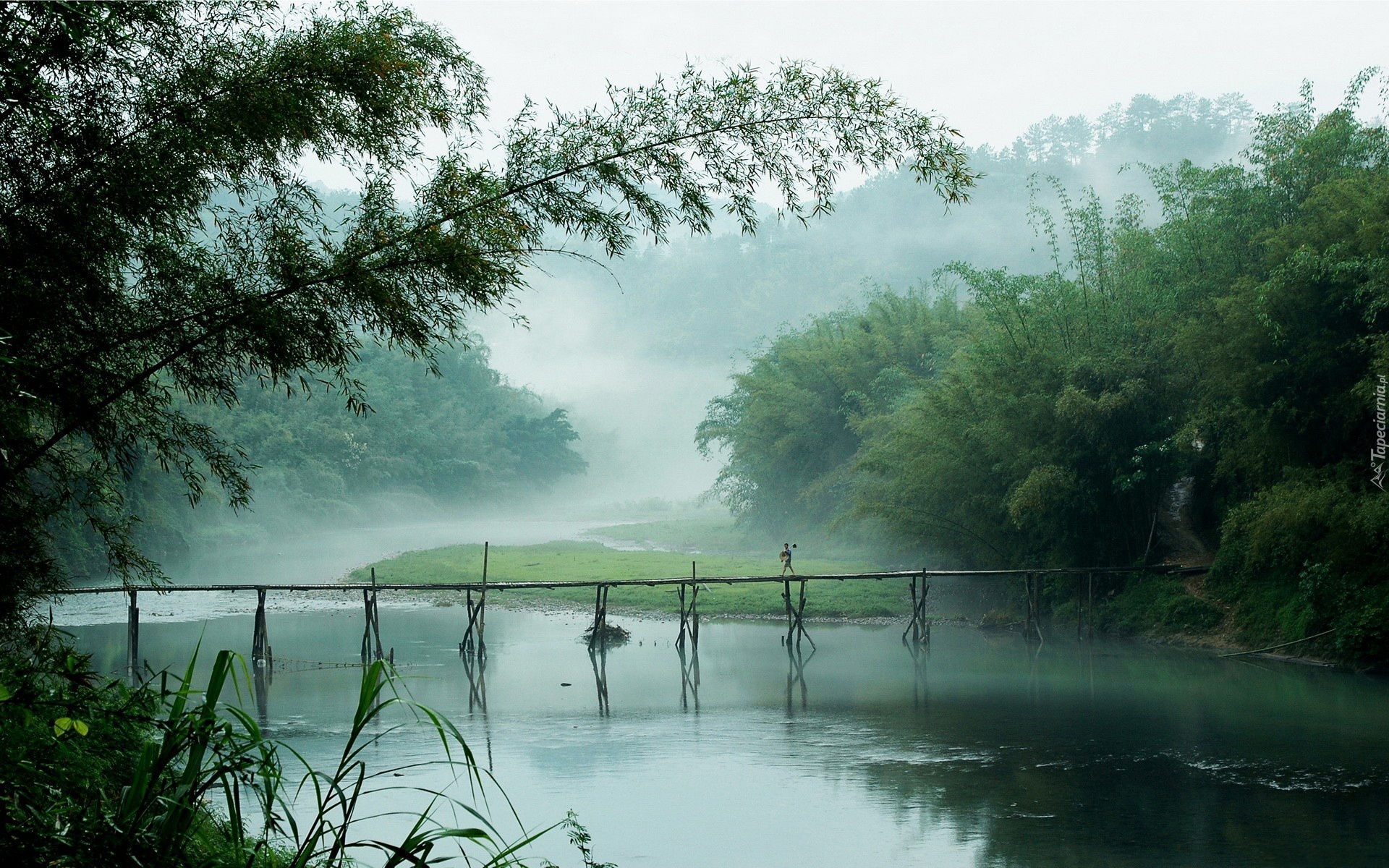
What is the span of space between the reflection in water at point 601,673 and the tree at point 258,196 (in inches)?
325

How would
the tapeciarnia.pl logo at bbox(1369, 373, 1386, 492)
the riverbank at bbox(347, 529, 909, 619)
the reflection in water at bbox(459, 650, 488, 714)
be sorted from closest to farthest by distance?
the tapeciarnia.pl logo at bbox(1369, 373, 1386, 492) < the reflection in water at bbox(459, 650, 488, 714) < the riverbank at bbox(347, 529, 909, 619)

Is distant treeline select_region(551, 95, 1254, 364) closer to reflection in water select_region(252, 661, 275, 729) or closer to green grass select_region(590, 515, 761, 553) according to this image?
green grass select_region(590, 515, 761, 553)

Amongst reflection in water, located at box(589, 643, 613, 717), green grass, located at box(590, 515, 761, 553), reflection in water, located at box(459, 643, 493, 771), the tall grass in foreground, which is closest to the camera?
the tall grass in foreground

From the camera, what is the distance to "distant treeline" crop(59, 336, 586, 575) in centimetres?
3344

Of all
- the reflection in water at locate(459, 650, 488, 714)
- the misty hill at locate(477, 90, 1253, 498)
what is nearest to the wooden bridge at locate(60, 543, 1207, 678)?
the reflection in water at locate(459, 650, 488, 714)

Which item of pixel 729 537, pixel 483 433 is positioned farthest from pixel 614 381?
pixel 729 537

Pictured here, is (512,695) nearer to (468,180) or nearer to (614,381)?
(468,180)

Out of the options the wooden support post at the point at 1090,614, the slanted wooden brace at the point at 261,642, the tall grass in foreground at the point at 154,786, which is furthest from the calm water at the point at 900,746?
the tall grass in foreground at the point at 154,786

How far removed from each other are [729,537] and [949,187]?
33634 mm

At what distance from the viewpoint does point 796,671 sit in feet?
53.7

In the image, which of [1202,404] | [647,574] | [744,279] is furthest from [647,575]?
[744,279]

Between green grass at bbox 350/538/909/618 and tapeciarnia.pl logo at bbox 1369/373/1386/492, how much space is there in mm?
9790

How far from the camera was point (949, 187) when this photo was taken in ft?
18.5

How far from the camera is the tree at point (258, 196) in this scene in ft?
16.6
